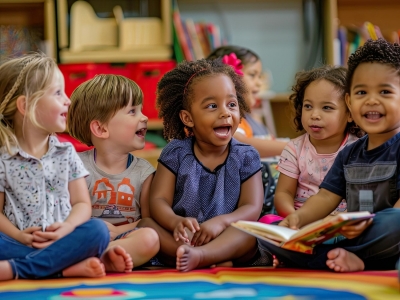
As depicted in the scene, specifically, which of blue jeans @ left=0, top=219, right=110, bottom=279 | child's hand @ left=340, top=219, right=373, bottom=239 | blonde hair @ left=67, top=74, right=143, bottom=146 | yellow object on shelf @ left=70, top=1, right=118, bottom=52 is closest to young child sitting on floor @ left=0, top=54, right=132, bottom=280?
blue jeans @ left=0, top=219, right=110, bottom=279

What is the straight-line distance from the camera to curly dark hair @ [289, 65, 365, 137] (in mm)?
1720

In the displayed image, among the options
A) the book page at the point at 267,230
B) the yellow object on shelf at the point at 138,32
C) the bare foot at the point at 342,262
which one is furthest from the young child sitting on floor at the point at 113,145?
the yellow object on shelf at the point at 138,32

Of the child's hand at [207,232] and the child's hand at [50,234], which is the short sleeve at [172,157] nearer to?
the child's hand at [207,232]

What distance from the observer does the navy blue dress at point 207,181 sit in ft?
5.24

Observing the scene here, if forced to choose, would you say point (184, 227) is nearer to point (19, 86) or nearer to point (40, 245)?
point (40, 245)

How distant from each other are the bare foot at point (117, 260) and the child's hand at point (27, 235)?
6.0 inches

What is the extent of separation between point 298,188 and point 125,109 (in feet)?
1.69

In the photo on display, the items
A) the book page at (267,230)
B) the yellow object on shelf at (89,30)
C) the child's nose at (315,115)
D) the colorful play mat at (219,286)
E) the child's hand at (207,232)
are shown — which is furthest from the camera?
the yellow object on shelf at (89,30)

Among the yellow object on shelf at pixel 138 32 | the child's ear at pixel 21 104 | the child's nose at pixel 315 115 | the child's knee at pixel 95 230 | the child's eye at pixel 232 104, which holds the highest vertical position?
the yellow object on shelf at pixel 138 32

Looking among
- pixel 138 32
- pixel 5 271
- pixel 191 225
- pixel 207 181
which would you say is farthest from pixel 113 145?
pixel 138 32

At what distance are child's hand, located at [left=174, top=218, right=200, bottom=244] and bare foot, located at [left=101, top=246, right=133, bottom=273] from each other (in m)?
0.12

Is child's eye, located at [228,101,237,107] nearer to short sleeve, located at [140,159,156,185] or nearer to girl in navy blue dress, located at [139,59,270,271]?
girl in navy blue dress, located at [139,59,270,271]

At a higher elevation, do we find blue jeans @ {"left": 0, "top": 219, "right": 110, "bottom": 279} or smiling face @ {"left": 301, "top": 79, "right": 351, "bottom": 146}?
smiling face @ {"left": 301, "top": 79, "right": 351, "bottom": 146}

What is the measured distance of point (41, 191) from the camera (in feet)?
4.60
